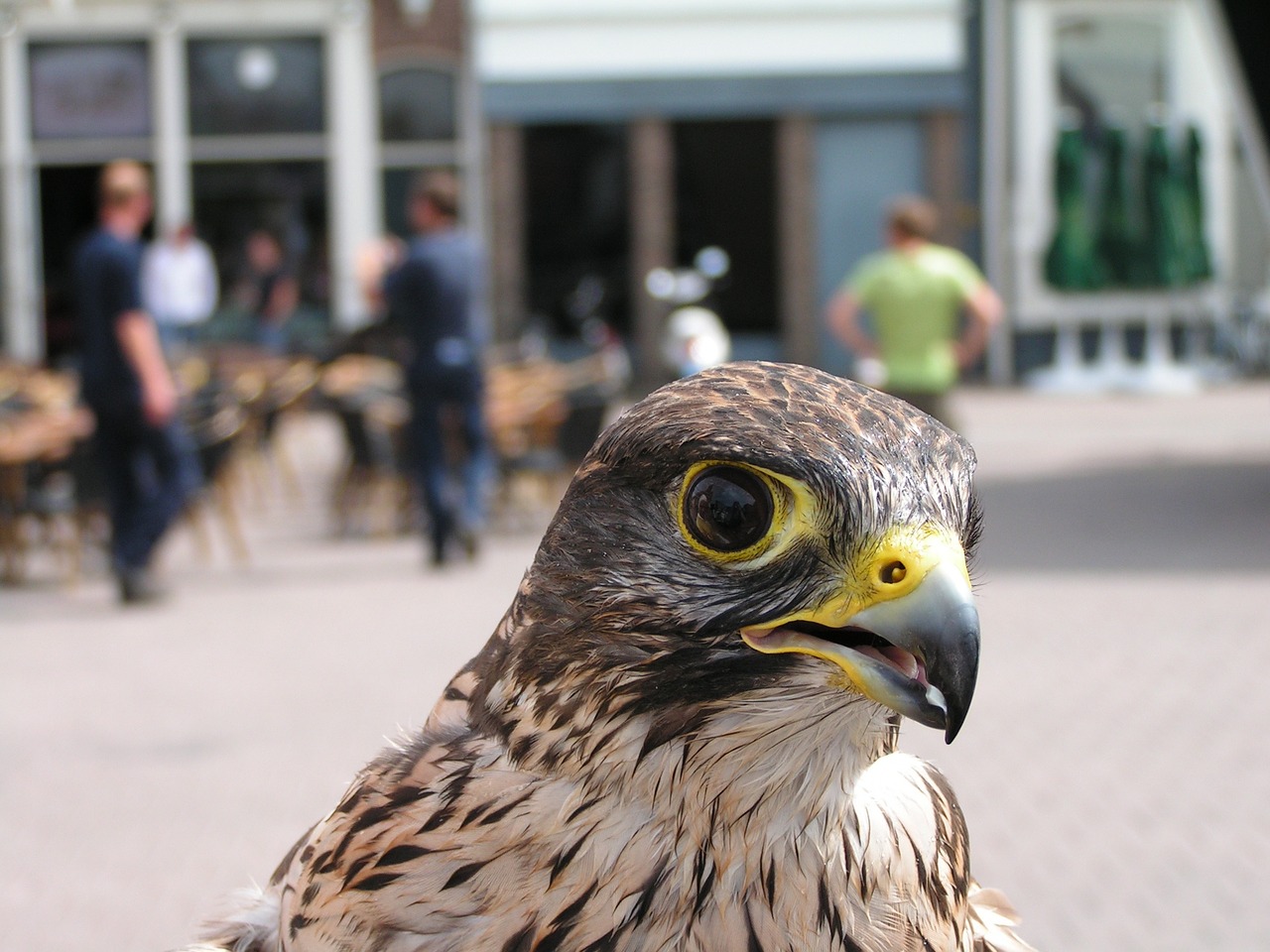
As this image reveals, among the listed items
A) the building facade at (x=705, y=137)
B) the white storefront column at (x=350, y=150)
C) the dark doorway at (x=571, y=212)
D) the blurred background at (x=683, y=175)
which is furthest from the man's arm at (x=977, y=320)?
the white storefront column at (x=350, y=150)

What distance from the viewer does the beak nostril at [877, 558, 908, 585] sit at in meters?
1.42

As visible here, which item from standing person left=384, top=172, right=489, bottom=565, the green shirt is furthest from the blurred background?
the green shirt

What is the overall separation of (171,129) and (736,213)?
7.29m

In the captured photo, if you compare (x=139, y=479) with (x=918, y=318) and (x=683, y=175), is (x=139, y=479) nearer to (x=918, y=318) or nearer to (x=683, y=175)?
(x=918, y=318)

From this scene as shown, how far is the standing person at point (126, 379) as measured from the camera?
784 cm

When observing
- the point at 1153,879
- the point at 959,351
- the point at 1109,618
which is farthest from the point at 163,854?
the point at 959,351

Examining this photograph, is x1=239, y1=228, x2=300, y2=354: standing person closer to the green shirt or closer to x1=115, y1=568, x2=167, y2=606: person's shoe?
x1=115, y1=568, x2=167, y2=606: person's shoe

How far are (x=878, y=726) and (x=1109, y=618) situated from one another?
6364 millimetres

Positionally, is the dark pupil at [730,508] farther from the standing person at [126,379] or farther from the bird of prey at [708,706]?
the standing person at [126,379]

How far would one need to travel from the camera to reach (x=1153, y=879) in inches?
173

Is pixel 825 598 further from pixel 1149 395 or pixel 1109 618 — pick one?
pixel 1149 395

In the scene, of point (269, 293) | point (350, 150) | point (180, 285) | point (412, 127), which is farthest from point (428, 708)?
point (412, 127)

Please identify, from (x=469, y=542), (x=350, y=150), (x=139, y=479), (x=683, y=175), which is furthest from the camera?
(x=683, y=175)

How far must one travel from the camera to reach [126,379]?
791 centimetres
